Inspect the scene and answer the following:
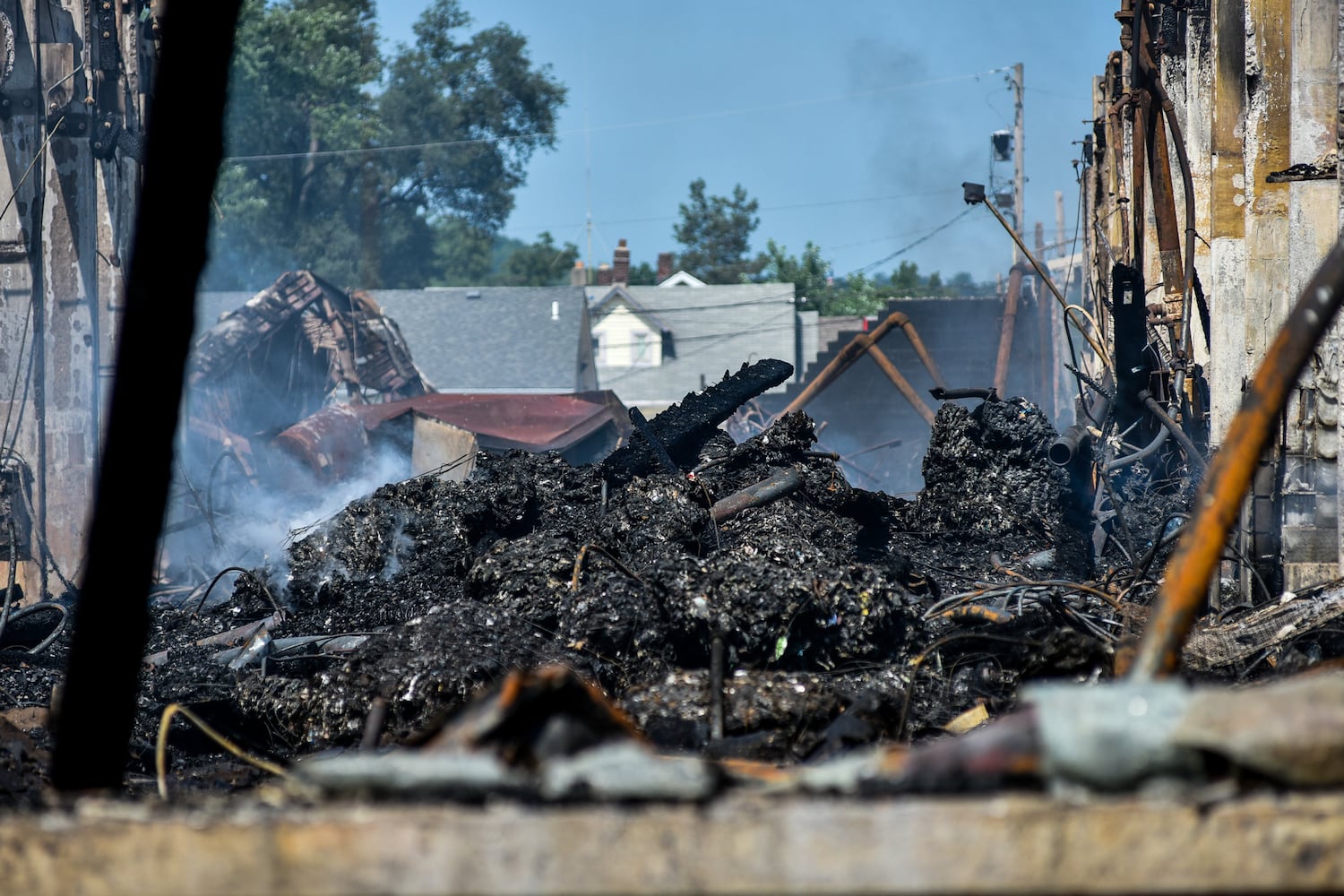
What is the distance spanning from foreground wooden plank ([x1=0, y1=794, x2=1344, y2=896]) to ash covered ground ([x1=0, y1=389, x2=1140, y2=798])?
2.52 ft

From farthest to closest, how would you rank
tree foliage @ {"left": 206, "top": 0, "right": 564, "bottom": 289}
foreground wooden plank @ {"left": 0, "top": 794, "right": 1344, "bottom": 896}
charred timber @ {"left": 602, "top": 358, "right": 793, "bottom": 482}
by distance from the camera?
1. tree foliage @ {"left": 206, "top": 0, "right": 564, "bottom": 289}
2. charred timber @ {"left": 602, "top": 358, "right": 793, "bottom": 482}
3. foreground wooden plank @ {"left": 0, "top": 794, "right": 1344, "bottom": 896}

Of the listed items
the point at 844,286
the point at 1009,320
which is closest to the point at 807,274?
the point at 844,286

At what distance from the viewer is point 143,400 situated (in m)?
2.99

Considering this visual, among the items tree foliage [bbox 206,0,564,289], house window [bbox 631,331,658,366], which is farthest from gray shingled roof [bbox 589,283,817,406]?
tree foliage [bbox 206,0,564,289]

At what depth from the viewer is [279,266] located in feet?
159

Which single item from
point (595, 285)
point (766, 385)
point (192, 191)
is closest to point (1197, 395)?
point (766, 385)

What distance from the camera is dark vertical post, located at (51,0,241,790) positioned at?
2.99 m

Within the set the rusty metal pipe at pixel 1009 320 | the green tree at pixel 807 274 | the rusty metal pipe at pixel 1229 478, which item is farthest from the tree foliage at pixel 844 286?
the rusty metal pipe at pixel 1229 478

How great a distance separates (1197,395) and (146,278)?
10736 millimetres

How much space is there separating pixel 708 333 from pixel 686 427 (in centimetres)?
3596

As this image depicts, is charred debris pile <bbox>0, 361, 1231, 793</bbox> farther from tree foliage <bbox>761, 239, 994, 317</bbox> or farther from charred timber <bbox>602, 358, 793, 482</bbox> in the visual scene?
tree foliage <bbox>761, 239, 994, 317</bbox>

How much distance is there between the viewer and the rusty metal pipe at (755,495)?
31.4 ft

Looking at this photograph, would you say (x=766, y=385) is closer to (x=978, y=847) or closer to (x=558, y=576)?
(x=558, y=576)

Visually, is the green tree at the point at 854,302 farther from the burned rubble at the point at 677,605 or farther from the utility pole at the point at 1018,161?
the burned rubble at the point at 677,605
